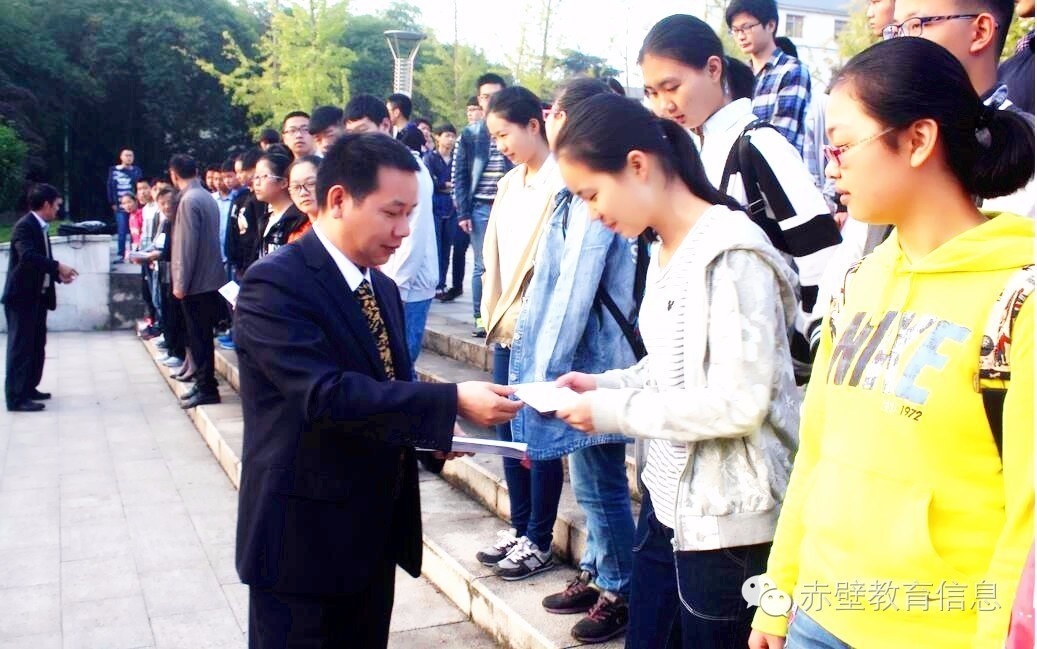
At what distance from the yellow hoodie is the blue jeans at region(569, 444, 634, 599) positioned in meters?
1.73

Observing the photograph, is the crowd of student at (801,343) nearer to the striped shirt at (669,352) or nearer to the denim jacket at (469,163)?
the striped shirt at (669,352)

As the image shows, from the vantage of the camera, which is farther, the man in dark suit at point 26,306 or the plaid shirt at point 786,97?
the man in dark suit at point 26,306

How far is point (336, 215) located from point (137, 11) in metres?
29.1

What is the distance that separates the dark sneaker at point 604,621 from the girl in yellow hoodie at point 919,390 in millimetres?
1770

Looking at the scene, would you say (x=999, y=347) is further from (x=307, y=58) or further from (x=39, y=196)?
(x=307, y=58)

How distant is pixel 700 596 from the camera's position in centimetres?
210

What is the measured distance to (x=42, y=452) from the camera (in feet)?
25.0

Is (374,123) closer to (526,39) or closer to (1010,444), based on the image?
(1010,444)

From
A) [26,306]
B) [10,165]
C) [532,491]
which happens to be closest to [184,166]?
[26,306]

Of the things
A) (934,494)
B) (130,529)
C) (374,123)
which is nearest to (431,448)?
(934,494)

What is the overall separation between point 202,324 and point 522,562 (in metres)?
5.21

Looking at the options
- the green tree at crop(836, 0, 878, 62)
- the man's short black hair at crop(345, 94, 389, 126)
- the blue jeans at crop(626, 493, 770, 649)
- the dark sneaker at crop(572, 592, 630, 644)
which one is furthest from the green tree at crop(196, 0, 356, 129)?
the blue jeans at crop(626, 493, 770, 649)

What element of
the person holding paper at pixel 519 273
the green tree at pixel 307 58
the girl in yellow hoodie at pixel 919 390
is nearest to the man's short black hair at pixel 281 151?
the person holding paper at pixel 519 273

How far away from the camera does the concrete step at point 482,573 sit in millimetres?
3662
